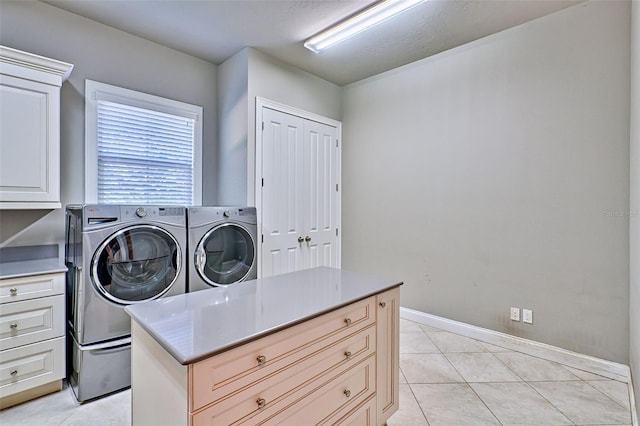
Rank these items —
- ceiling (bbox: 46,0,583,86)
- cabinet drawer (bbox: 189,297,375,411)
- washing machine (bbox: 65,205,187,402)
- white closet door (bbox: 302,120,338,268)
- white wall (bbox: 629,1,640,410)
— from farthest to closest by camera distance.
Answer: white closet door (bbox: 302,120,338,268) < ceiling (bbox: 46,0,583,86) < washing machine (bbox: 65,205,187,402) < white wall (bbox: 629,1,640,410) < cabinet drawer (bbox: 189,297,375,411)

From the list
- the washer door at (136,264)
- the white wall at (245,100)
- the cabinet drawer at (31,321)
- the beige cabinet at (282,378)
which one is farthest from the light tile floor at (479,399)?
the white wall at (245,100)

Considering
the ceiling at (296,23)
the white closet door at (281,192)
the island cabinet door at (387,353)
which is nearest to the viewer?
the island cabinet door at (387,353)

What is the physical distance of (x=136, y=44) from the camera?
286cm

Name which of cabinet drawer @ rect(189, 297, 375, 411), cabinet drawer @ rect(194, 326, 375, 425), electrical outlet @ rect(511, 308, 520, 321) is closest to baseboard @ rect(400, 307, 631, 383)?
electrical outlet @ rect(511, 308, 520, 321)

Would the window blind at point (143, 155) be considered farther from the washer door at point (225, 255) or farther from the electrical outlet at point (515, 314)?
the electrical outlet at point (515, 314)

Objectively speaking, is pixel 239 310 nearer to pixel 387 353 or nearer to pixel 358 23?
pixel 387 353

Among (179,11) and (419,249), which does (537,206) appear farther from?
(179,11)

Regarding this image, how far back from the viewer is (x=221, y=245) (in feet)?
8.82

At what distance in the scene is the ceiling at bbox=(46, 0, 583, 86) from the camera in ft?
7.80

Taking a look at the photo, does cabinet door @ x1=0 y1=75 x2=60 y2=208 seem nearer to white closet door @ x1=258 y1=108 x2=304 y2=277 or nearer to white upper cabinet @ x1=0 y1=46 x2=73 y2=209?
white upper cabinet @ x1=0 y1=46 x2=73 y2=209

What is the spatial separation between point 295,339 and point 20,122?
2345 mm

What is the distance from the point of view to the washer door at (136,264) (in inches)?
80.5

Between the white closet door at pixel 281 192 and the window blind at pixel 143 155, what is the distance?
2.71ft

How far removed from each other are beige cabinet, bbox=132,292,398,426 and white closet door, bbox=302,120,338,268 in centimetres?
207
